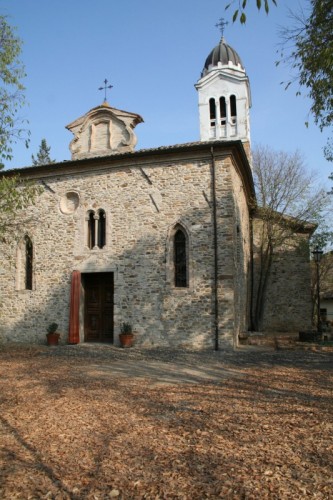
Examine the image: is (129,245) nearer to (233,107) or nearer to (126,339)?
(126,339)


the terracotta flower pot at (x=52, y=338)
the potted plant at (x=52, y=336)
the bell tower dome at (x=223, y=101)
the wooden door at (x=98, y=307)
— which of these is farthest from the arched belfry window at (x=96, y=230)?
the bell tower dome at (x=223, y=101)

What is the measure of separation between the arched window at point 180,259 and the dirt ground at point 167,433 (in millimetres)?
4218

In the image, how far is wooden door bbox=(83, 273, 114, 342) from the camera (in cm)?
1402

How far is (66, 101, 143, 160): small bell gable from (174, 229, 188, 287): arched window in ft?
13.3

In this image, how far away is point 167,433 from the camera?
15.4ft

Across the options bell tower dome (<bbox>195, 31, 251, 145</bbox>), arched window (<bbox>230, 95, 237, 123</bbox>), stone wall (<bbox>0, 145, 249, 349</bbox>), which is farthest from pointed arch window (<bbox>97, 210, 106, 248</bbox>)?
arched window (<bbox>230, 95, 237, 123</bbox>)

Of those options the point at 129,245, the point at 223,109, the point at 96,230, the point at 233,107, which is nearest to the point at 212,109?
the point at 223,109

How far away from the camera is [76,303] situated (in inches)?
535

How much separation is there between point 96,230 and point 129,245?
1.48 meters

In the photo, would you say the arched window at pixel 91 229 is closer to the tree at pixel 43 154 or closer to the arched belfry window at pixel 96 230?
the arched belfry window at pixel 96 230

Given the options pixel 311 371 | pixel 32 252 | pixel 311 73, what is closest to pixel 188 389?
pixel 311 371

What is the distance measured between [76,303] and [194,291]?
13.6 ft

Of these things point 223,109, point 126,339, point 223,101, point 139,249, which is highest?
point 223,101

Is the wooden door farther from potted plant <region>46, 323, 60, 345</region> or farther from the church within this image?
potted plant <region>46, 323, 60, 345</region>
